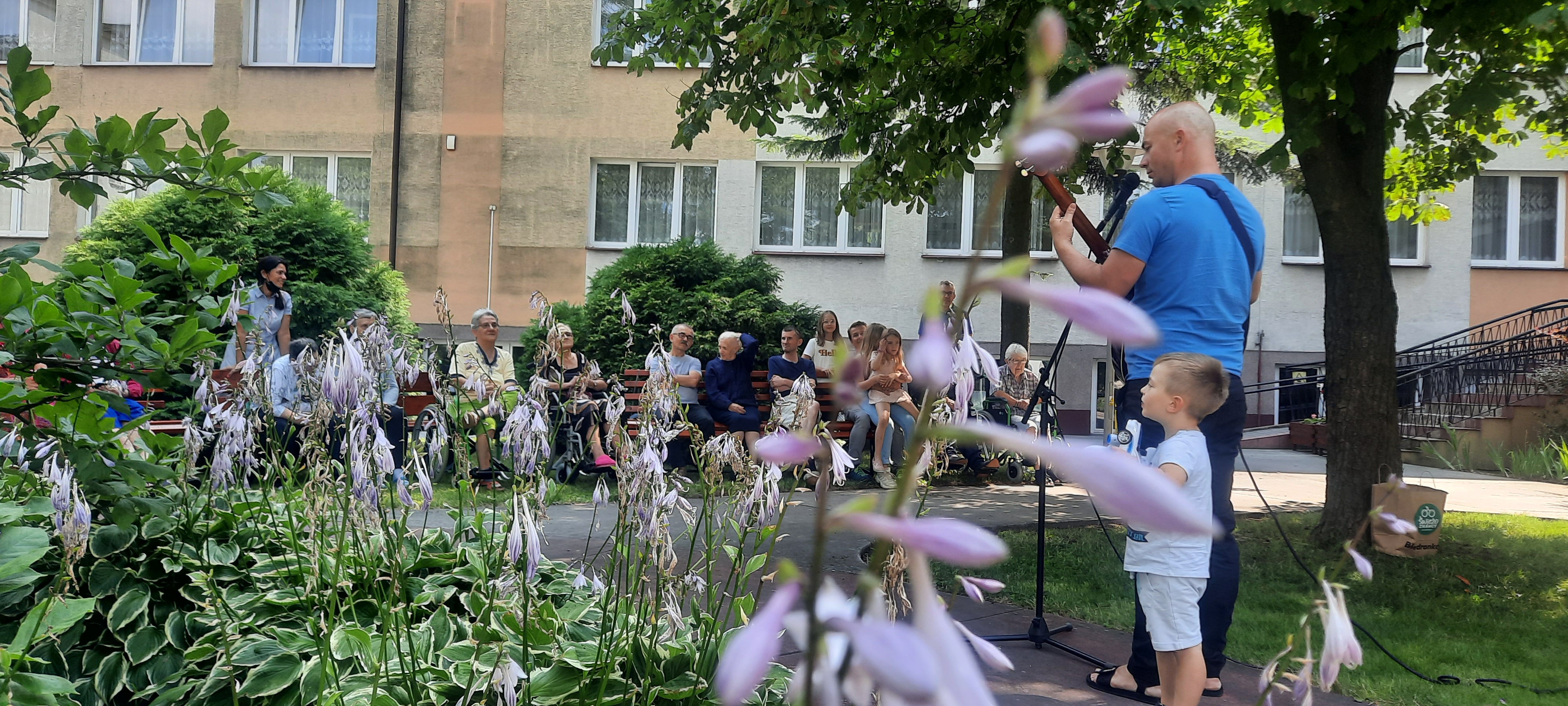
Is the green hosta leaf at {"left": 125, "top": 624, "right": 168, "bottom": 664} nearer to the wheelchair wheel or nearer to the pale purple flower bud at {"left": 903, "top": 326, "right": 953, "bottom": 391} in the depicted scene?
the wheelchair wheel

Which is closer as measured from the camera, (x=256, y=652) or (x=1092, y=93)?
(x=1092, y=93)

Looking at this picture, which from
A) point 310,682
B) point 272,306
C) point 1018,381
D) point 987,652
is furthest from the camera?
point 1018,381

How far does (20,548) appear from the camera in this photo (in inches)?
89.4

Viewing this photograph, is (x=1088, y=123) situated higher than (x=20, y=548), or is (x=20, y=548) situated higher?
(x=1088, y=123)

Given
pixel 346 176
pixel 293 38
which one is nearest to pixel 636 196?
pixel 346 176

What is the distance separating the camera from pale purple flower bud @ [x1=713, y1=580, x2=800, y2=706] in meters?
0.39

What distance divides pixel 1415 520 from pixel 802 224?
12.5m

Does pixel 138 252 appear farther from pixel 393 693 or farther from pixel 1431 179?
pixel 1431 179

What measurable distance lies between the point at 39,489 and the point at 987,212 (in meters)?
3.70

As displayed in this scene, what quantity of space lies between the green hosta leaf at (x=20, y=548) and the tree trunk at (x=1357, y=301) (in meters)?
6.98

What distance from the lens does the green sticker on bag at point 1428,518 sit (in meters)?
6.66

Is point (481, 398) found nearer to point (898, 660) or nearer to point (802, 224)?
point (898, 660)

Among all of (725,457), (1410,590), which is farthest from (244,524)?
(1410,590)

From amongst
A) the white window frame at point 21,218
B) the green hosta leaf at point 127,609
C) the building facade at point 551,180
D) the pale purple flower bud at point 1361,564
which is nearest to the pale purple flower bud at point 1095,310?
Result: the pale purple flower bud at point 1361,564
